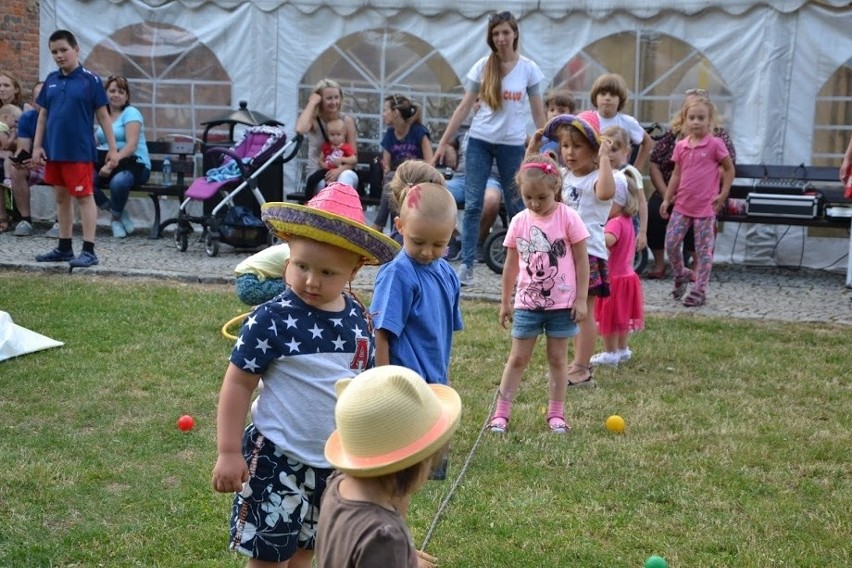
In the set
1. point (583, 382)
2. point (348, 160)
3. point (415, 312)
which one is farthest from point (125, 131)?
point (415, 312)

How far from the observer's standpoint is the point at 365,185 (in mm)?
12508

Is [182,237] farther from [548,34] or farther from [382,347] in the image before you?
[382,347]

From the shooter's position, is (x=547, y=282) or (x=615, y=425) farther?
(x=615, y=425)

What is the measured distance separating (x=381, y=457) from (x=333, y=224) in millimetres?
839

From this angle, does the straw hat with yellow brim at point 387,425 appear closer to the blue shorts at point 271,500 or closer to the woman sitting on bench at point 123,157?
the blue shorts at point 271,500

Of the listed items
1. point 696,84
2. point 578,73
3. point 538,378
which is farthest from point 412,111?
point 538,378

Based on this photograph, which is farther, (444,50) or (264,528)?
(444,50)

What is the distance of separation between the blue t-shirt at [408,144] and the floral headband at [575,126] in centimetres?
567

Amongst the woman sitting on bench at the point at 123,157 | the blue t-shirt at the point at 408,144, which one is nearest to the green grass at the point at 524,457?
the blue t-shirt at the point at 408,144

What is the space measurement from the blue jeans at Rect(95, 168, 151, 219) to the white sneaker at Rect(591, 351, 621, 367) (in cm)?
714

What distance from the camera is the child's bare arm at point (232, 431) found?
302 centimetres

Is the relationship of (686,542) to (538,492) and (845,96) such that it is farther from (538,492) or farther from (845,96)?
(845,96)

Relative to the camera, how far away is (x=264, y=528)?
314 cm

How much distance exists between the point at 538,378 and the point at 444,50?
637 centimetres
